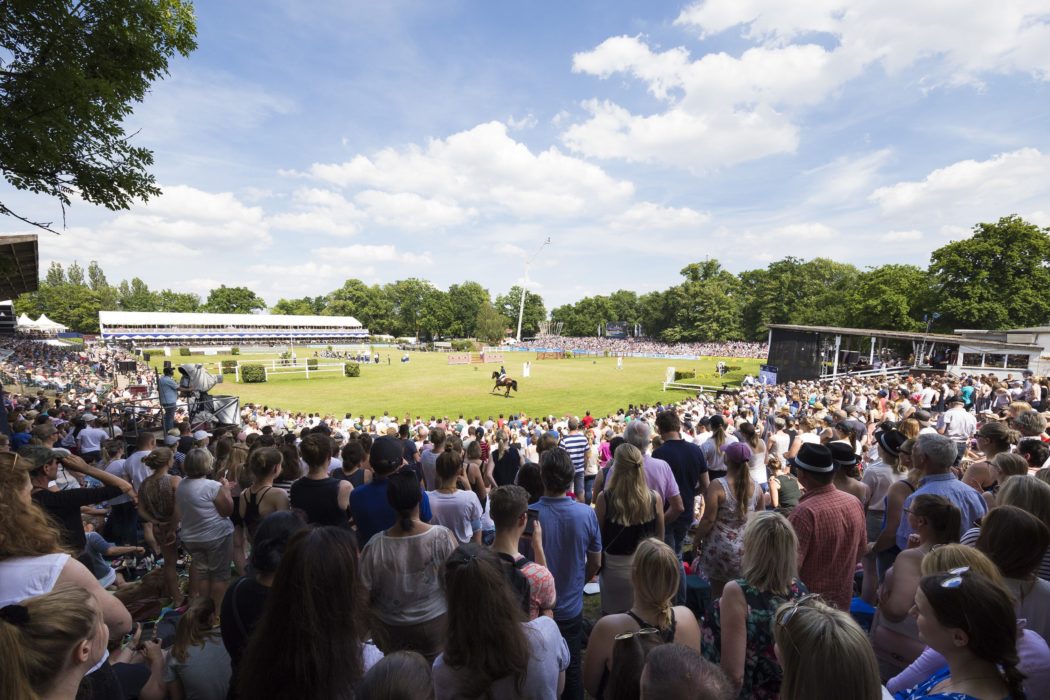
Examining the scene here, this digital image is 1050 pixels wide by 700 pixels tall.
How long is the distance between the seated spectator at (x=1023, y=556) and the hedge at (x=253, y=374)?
37134mm

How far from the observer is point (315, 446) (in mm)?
4203

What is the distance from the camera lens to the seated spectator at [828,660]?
59.4 inches

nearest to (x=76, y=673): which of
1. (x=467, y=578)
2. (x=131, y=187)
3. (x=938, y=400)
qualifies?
(x=467, y=578)

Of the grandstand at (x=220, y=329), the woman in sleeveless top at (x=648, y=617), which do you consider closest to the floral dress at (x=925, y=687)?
the woman in sleeveless top at (x=648, y=617)

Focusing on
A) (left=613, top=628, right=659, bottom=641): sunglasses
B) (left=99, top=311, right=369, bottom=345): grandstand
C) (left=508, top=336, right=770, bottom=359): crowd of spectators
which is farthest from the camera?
(left=508, top=336, right=770, bottom=359): crowd of spectators

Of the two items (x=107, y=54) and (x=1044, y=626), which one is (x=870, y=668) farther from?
(x=107, y=54)

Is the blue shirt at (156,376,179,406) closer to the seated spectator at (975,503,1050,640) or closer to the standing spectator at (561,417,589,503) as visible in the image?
the standing spectator at (561,417,589,503)

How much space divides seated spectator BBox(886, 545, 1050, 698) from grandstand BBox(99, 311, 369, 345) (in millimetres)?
Answer: 72275

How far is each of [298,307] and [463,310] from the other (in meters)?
49.2

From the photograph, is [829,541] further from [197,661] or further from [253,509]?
[253,509]

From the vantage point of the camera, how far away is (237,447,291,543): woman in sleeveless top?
4266mm

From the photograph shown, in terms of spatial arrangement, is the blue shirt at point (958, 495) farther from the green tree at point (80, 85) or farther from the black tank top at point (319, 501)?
the green tree at point (80, 85)

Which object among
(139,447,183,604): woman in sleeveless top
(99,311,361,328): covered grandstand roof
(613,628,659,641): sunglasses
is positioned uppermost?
(99,311,361,328): covered grandstand roof

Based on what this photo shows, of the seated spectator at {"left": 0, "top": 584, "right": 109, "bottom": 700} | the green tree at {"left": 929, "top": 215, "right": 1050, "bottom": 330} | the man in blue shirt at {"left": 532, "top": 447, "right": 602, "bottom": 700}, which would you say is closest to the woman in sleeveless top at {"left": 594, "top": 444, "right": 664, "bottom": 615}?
the man in blue shirt at {"left": 532, "top": 447, "right": 602, "bottom": 700}
